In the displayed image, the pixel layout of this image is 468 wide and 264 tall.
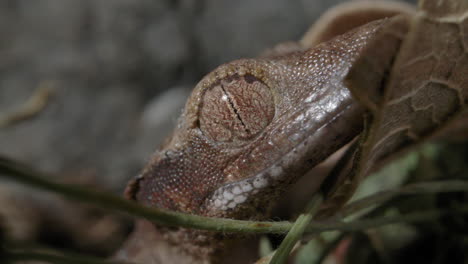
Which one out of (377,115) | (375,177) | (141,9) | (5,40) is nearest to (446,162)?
(375,177)

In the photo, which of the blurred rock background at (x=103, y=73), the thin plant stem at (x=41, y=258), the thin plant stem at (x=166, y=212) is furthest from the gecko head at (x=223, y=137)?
the blurred rock background at (x=103, y=73)

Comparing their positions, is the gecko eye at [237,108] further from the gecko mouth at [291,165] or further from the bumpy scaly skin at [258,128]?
the gecko mouth at [291,165]

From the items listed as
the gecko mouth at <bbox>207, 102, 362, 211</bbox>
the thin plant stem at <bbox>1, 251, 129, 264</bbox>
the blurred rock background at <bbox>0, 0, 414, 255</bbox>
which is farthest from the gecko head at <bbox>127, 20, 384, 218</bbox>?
the blurred rock background at <bbox>0, 0, 414, 255</bbox>

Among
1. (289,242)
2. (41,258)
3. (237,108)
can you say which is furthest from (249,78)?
(41,258)

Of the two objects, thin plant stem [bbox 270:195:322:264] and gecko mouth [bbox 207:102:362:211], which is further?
gecko mouth [bbox 207:102:362:211]

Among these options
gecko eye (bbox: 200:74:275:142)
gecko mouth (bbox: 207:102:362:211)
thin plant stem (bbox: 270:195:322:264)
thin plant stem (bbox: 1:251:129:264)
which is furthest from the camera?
gecko eye (bbox: 200:74:275:142)

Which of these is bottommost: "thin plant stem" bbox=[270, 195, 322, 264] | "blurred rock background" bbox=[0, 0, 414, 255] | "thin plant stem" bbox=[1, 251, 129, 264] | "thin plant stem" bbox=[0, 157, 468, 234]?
"thin plant stem" bbox=[270, 195, 322, 264]

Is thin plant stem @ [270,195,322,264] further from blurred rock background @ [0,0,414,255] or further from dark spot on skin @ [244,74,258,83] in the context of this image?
blurred rock background @ [0,0,414,255]

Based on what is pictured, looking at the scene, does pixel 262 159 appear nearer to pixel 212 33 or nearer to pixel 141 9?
pixel 212 33
